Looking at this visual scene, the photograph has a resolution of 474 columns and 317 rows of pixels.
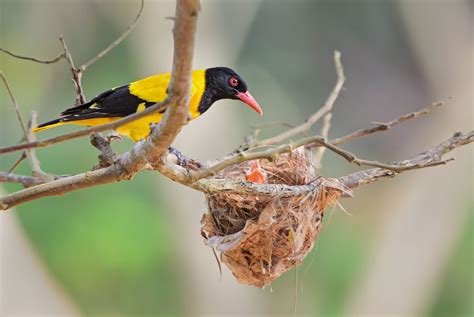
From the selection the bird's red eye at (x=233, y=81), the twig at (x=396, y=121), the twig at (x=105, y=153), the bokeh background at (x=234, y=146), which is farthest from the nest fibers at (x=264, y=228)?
the bokeh background at (x=234, y=146)

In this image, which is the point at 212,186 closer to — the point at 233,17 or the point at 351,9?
the point at 233,17

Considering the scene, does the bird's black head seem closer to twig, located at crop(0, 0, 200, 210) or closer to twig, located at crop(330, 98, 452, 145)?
twig, located at crop(330, 98, 452, 145)

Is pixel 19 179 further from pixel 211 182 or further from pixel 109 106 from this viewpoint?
pixel 211 182

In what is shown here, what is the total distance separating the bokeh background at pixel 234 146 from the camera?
27.5ft

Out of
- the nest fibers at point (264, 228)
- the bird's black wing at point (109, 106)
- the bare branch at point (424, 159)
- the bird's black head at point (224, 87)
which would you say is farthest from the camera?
the bird's black head at point (224, 87)

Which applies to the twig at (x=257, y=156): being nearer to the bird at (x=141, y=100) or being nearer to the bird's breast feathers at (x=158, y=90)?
the bird at (x=141, y=100)

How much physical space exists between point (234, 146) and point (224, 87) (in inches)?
172

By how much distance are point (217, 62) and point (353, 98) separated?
15.0 ft

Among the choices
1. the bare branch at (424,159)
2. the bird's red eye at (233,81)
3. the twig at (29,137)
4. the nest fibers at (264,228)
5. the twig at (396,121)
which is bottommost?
the nest fibers at (264,228)

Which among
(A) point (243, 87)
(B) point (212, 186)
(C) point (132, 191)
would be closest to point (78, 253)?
(C) point (132, 191)

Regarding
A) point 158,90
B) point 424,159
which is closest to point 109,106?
point 158,90

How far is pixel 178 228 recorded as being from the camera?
27.7 ft

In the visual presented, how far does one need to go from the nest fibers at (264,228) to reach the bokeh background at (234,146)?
13.9 ft

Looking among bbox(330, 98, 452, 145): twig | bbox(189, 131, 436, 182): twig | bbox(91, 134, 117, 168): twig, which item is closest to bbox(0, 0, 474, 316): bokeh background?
bbox(330, 98, 452, 145): twig
